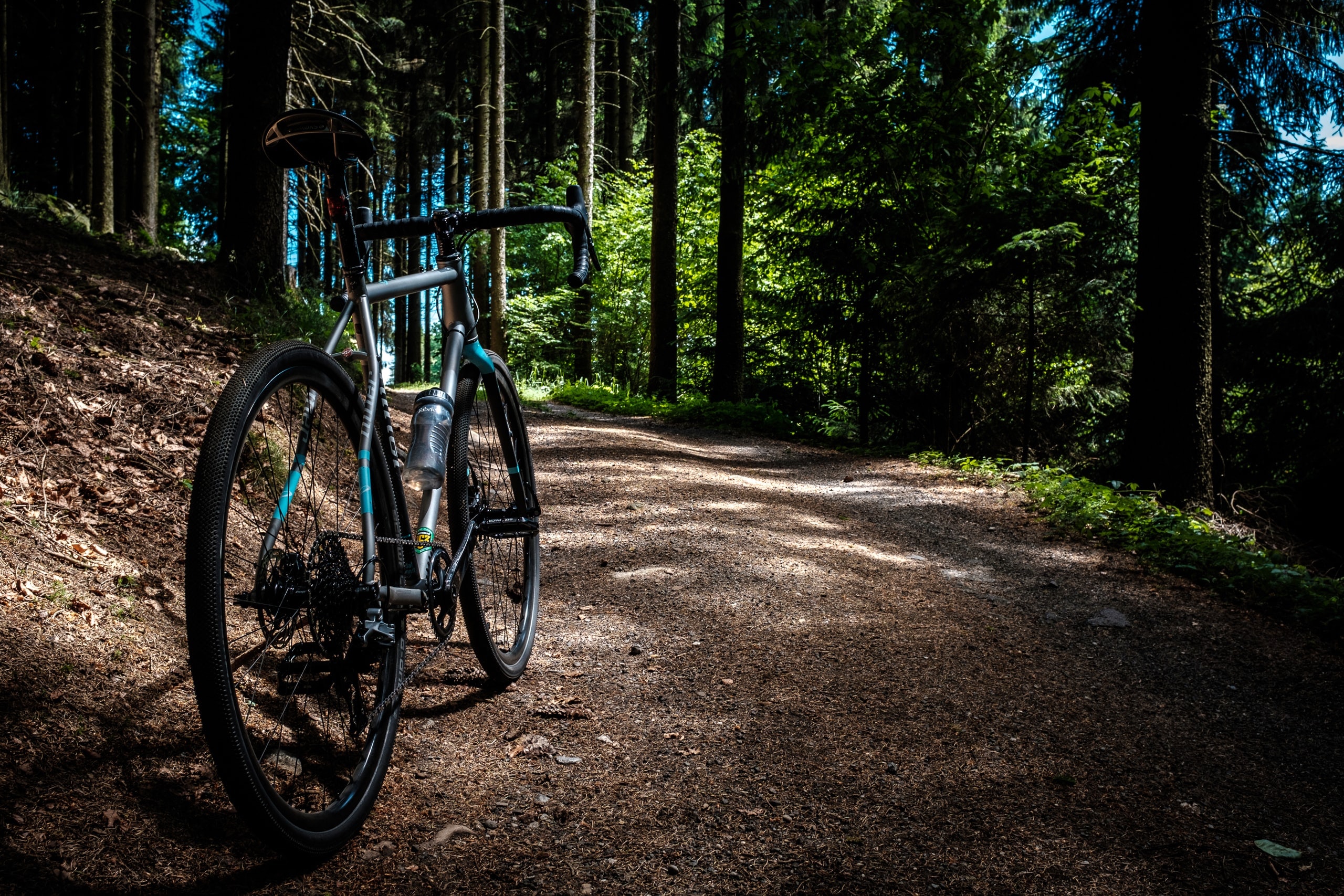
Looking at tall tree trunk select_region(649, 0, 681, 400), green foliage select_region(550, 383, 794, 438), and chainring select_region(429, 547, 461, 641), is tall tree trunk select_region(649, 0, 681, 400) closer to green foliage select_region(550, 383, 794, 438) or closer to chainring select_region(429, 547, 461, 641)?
green foliage select_region(550, 383, 794, 438)

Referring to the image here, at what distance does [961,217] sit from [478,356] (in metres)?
7.44

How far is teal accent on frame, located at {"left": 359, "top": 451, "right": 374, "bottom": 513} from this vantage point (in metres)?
1.89

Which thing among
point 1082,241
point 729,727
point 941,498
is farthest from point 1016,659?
point 1082,241

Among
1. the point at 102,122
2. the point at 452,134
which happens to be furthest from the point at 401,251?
the point at 102,122

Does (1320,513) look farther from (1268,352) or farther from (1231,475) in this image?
(1268,352)

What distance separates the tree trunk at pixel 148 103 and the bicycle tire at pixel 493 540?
14.9 metres

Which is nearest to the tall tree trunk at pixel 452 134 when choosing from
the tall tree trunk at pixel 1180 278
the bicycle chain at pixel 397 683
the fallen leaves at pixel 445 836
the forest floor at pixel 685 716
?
the tall tree trunk at pixel 1180 278

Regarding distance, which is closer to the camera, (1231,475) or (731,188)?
(1231,475)

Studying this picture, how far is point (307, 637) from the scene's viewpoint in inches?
72.0

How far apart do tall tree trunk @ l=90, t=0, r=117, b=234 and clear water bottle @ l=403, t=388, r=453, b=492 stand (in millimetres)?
14462

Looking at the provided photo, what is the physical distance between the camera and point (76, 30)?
1825cm

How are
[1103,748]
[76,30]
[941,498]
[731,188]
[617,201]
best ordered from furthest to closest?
[617,201] → [76,30] → [731,188] → [941,498] → [1103,748]

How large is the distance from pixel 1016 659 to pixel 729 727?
1.41 m

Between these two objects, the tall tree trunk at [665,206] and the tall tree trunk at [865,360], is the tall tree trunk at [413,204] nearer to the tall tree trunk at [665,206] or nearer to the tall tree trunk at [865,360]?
the tall tree trunk at [665,206]
